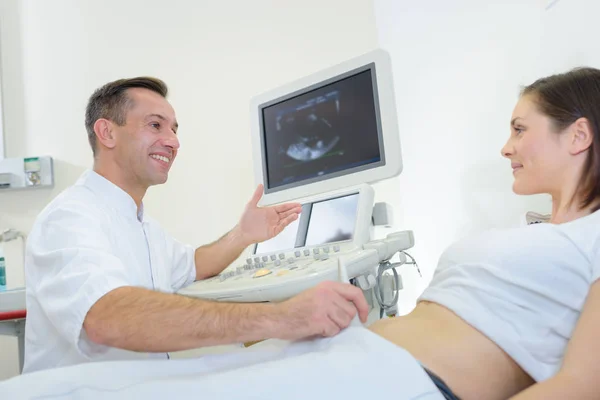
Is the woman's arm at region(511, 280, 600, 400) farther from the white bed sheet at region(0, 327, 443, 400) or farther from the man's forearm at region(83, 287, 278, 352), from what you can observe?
the man's forearm at region(83, 287, 278, 352)

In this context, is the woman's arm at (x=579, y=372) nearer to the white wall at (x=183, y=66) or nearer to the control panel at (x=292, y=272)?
the control panel at (x=292, y=272)

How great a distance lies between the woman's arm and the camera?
83 cm

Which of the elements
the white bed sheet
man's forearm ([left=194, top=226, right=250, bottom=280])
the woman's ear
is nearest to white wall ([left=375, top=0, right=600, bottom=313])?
the woman's ear

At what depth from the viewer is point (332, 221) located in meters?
1.62

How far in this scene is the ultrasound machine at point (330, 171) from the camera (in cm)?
142

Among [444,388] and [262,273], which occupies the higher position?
[262,273]

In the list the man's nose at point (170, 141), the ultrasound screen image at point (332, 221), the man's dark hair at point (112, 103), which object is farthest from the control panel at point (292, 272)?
the man's dark hair at point (112, 103)

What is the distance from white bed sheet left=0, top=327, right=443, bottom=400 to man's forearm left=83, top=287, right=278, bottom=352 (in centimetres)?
9

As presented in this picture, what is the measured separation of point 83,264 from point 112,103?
0.70 metres

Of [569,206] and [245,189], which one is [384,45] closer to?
[245,189]

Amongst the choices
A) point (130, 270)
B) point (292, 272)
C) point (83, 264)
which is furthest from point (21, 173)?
point (292, 272)

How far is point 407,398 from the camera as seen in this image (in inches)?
31.0

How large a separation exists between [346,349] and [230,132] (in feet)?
6.05

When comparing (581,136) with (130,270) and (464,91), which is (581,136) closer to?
(464,91)
